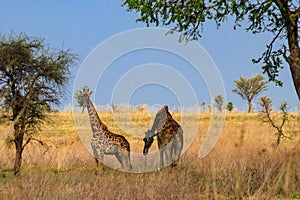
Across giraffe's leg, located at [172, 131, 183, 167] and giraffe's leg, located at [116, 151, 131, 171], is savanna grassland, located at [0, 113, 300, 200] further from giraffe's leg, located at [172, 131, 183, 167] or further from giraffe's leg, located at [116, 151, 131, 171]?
giraffe's leg, located at [116, 151, 131, 171]

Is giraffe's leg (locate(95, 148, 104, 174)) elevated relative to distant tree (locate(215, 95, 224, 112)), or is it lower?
lower

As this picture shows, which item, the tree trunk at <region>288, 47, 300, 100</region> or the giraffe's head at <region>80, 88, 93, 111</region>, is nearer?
the tree trunk at <region>288, 47, 300, 100</region>

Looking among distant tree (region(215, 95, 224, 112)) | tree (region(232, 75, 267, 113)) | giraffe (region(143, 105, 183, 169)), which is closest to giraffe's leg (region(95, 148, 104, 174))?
giraffe (region(143, 105, 183, 169))

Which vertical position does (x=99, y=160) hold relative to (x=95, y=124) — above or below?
below

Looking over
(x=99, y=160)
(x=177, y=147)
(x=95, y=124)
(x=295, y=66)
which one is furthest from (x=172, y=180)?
(x=295, y=66)

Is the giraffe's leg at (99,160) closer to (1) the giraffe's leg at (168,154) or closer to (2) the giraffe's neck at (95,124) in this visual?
(2) the giraffe's neck at (95,124)

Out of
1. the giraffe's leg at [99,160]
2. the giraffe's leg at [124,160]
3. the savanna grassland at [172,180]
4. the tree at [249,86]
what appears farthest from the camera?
the tree at [249,86]

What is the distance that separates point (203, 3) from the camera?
11.8m

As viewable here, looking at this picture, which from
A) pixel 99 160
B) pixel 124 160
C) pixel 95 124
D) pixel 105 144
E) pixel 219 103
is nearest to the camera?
pixel 99 160

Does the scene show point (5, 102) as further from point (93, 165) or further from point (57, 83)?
point (93, 165)

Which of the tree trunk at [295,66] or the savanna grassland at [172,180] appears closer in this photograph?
the savanna grassland at [172,180]

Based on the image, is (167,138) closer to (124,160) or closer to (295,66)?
(124,160)

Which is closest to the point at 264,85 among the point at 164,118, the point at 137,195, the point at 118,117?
the point at 118,117

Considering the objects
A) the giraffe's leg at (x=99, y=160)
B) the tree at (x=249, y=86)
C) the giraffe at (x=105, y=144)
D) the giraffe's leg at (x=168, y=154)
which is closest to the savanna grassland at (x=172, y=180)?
the giraffe's leg at (x=99, y=160)
